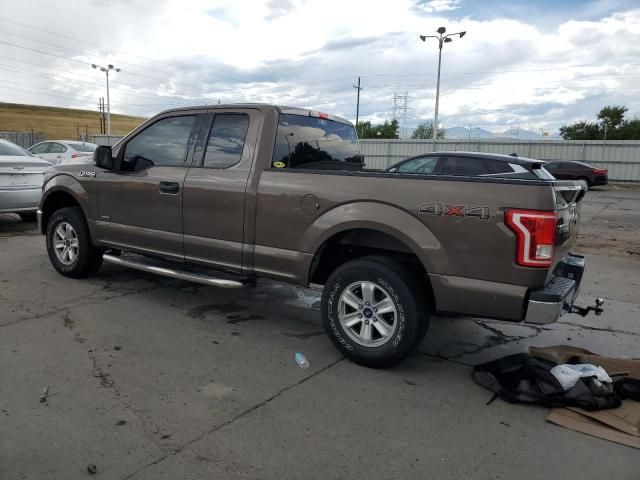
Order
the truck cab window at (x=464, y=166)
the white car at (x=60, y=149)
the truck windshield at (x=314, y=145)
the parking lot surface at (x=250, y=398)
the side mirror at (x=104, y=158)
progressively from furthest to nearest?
the white car at (x=60, y=149), the truck cab window at (x=464, y=166), the side mirror at (x=104, y=158), the truck windshield at (x=314, y=145), the parking lot surface at (x=250, y=398)

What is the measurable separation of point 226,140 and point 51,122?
88.7 metres

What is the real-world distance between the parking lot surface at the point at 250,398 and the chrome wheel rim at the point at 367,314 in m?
0.27

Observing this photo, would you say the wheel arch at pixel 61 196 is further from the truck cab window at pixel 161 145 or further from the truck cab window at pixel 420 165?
the truck cab window at pixel 420 165

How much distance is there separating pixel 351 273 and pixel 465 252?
35.4 inches

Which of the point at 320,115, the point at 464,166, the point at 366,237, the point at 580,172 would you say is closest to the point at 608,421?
the point at 366,237

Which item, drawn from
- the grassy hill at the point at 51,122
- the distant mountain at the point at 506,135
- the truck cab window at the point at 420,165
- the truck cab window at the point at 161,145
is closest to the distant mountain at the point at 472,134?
the distant mountain at the point at 506,135

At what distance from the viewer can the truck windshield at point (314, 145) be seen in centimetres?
464

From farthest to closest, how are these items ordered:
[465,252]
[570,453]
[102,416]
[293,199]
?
[293,199], [465,252], [102,416], [570,453]

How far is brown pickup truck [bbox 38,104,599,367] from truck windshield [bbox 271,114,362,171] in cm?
2

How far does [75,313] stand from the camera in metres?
4.99

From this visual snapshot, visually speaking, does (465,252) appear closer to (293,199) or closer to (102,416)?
(293,199)

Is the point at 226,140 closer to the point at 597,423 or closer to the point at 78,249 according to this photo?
the point at 78,249

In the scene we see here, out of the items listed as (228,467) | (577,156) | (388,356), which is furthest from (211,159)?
(577,156)

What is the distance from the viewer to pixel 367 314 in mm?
3936
